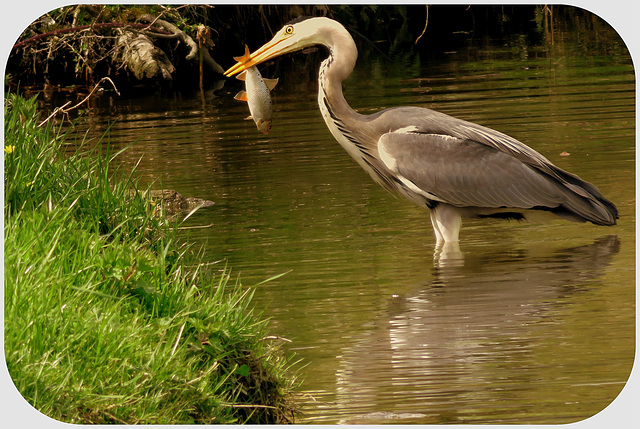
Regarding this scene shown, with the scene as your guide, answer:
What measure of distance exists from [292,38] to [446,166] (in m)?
1.39

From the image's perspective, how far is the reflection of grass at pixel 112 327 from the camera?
3568 millimetres

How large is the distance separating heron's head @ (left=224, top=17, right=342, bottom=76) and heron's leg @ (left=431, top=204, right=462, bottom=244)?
1.45 metres

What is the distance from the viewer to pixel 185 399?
3766 mm

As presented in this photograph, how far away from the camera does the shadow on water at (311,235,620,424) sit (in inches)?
160

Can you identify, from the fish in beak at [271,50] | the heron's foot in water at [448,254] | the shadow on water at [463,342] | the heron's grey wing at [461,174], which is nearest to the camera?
the shadow on water at [463,342]

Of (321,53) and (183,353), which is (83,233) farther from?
(321,53)

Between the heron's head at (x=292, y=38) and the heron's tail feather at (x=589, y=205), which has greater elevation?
the heron's head at (x=292, y=38)

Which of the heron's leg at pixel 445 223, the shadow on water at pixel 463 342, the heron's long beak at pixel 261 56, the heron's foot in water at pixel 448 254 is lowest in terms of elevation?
the shadow on water at pixel 463 342

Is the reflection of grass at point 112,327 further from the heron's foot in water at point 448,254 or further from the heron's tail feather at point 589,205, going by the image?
the heron's tail feather at point 589,205

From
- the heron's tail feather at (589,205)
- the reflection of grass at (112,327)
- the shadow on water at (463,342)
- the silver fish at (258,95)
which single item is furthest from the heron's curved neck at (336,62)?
the reflection of grass at (112,327)

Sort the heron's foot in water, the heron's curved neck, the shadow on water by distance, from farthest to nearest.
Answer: the heron's curved neck
the heron's foot in water
the shadow on water

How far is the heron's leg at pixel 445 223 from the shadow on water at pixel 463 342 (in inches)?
13.0

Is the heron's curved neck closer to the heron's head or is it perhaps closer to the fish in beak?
the heron's head

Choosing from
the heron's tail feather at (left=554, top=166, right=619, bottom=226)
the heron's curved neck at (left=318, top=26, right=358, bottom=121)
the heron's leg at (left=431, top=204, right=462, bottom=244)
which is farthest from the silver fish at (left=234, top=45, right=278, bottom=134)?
the heron's tail feather at (left=554, top=166, right=619, bottom=226)
